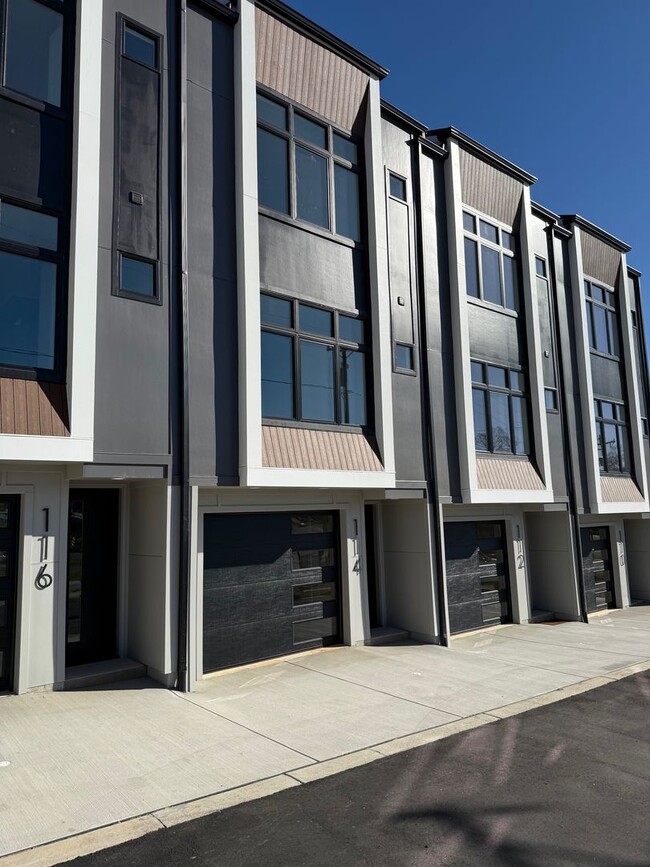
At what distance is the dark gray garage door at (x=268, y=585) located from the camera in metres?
8.83

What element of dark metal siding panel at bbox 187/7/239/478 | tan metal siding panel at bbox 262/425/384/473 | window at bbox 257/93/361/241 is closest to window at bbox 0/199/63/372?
dark metal siding panel at bbox 187/7/239/478

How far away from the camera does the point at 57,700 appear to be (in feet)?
23.1

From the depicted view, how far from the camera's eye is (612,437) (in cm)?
1617

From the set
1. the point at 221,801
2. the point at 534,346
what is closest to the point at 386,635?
the point at 221,801

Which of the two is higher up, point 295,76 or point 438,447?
point 295,76

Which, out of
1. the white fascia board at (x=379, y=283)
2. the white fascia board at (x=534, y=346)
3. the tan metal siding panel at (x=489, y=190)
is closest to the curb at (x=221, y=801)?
the white fascia board at (x=379, y=283)

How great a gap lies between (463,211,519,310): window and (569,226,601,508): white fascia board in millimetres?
2523

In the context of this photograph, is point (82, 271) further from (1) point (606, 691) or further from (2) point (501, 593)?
(2) point (501, 593)

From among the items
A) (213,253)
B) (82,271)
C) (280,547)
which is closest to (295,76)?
(213,253)

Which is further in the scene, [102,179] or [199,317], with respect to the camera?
[199,317]

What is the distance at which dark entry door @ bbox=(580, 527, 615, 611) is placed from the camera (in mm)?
15469

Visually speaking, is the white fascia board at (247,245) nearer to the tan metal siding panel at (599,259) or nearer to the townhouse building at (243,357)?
the townhouse building at (243,357)

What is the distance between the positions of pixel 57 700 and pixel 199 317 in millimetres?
4970

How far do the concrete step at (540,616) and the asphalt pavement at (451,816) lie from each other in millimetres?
7648
